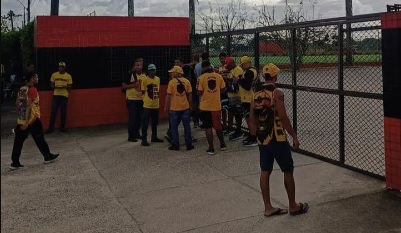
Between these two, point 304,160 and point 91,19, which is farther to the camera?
point 91,19

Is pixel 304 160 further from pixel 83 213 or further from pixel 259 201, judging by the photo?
pixel 83 213

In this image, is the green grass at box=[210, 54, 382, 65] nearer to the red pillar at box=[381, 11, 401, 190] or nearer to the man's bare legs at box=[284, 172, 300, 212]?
the red pillar at box=[381, 11, 401, 190]

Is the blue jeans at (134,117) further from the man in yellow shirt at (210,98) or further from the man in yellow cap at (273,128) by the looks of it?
the man in yellow cap at (273,128)

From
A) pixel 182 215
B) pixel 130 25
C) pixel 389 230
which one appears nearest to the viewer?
pixel 389 230

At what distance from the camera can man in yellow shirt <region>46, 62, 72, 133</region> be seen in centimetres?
1100

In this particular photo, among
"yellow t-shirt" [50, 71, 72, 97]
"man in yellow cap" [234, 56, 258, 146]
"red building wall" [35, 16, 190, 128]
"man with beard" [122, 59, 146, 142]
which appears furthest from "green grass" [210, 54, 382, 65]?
"yellow t-shirt" [50, 71, 72, 97]

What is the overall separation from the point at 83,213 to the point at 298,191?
267 centimetres

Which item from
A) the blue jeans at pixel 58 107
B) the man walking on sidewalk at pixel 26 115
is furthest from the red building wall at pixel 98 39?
the man walking on sidewalk at pixel 26 115

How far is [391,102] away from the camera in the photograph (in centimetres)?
539

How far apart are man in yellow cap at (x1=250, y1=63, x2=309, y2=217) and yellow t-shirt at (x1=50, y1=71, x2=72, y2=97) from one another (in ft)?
24.4

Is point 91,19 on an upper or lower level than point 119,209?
upper

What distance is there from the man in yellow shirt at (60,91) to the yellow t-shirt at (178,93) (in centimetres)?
391

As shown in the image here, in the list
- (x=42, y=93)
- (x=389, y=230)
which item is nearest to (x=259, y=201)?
(x=389, y=230)

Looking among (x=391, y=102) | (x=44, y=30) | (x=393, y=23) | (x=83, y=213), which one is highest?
(x=44, y=30)
